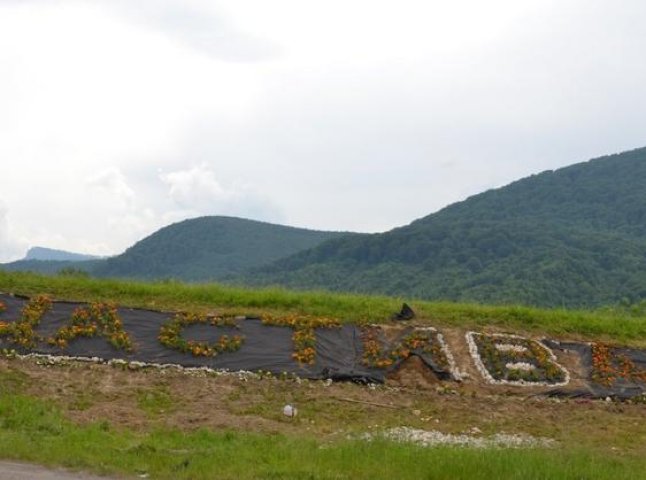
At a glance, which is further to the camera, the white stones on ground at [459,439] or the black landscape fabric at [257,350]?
the black landscape fabric at [257,350]

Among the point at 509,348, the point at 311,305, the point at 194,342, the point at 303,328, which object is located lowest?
the point at 509,348

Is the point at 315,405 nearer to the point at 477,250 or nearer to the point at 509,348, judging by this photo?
the point at 509,348

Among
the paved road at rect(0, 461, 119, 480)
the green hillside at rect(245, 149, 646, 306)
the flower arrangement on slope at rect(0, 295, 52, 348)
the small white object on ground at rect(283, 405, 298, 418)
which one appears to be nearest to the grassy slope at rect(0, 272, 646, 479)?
the paved road at rect(0, 461, 119, 480)

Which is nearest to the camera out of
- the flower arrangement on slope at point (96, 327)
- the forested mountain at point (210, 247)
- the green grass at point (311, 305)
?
the flower arrangement on slope at point (96, 327)

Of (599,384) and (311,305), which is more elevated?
(311,305)

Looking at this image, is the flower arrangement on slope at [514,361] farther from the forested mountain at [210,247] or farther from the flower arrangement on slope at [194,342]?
the forested mountain at [210,247]

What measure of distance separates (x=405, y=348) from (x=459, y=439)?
4.48 metres

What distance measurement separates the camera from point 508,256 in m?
51.9

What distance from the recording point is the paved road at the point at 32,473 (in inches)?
284

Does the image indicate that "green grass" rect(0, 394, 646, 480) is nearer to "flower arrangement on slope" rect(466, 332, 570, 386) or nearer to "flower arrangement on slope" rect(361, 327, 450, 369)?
"flower arrangement on slope" rect(466, 332, 570, 386)

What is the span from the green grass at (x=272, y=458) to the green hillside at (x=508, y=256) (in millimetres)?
22330

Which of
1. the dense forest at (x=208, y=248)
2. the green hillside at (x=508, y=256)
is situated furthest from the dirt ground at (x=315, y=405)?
the dense forest at (x=208, y=248)

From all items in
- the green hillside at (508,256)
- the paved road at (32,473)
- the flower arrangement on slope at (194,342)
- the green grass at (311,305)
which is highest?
the green hillside at (508,256)

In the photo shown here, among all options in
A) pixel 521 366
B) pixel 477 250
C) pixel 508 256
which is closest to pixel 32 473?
pixel 521 366
